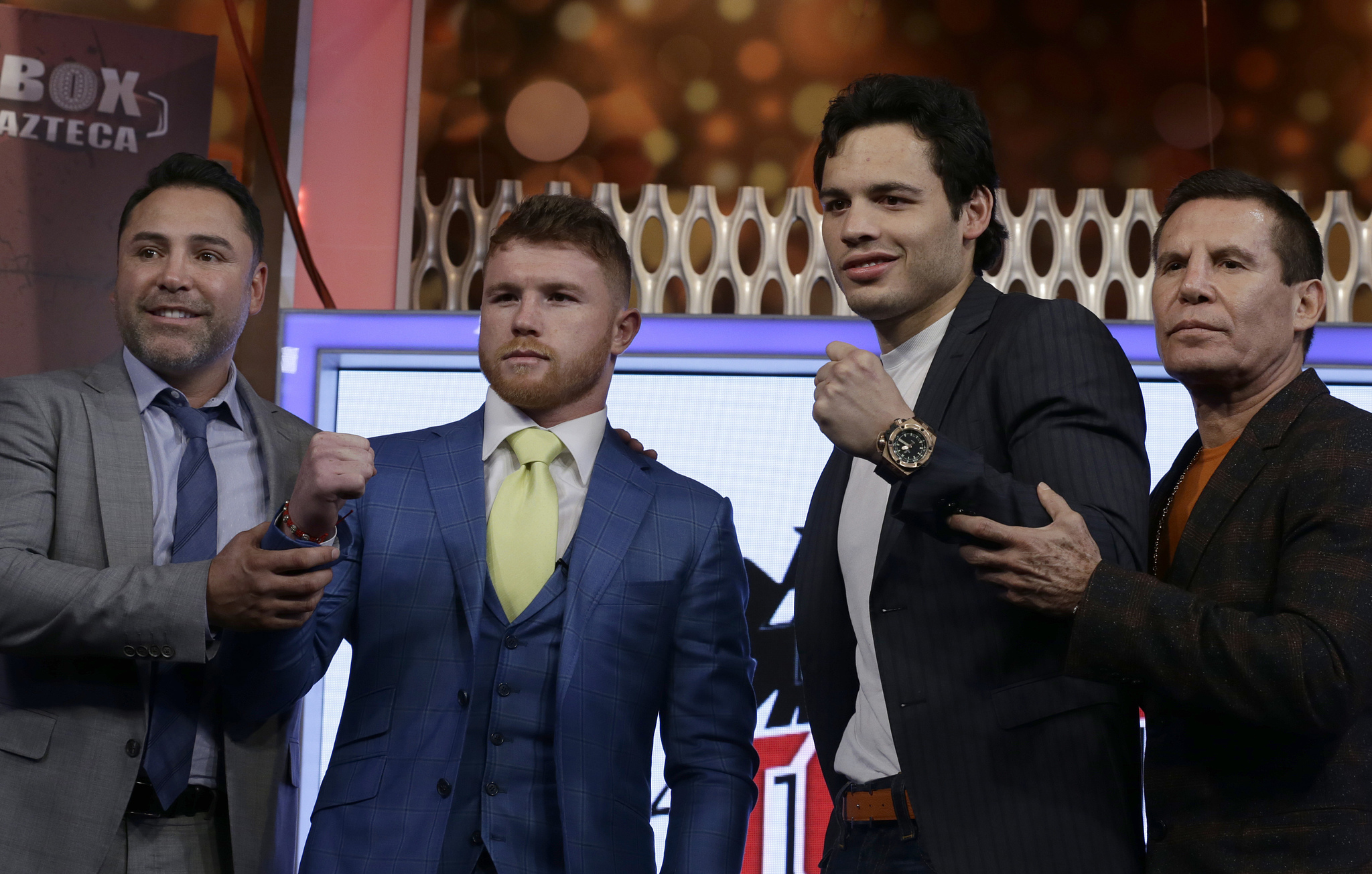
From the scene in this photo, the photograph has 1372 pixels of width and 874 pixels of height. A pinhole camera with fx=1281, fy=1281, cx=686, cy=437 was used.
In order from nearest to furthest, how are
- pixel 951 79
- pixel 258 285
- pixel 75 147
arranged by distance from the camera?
pixel 258 285 < pixel 75 147 < pixel 951 79

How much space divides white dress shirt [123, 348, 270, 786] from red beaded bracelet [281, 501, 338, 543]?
1.36ft

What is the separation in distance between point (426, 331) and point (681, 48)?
2.65 metres

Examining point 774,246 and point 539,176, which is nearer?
point 774,246

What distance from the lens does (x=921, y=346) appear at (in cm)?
195

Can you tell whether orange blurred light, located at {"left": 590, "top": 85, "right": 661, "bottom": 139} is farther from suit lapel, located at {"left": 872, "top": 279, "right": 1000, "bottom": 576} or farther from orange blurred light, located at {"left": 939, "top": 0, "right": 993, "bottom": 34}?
suit lapel, located at {"left": 872, "top": 279, "right": 1000, "bottom": 576}

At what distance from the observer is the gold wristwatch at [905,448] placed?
1533 mm

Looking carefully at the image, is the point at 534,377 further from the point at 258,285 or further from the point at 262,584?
the point at 258,285

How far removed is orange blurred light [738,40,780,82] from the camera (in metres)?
5.48

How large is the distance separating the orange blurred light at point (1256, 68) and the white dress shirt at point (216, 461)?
15.5 feet

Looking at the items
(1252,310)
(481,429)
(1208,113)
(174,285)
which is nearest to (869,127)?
(1252,310)

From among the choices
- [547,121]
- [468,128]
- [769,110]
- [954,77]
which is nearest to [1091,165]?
[954,77]

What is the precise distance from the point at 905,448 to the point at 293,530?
833 millimetres

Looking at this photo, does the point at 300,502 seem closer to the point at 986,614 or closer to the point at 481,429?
the point at 481,429

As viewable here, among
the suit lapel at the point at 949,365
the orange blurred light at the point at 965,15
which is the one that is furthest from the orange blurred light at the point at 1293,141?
the suit lapel at the point at 949,365
